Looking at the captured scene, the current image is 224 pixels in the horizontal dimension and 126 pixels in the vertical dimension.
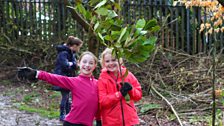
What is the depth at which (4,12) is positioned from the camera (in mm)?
10250

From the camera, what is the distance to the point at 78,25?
9.91 m

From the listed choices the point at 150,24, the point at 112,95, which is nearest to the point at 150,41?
the point at 150,24

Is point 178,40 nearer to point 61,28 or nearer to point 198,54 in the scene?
point 198,54

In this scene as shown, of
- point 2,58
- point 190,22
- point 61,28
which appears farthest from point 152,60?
point 2,58

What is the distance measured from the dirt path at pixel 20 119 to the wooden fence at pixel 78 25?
10.8 feet

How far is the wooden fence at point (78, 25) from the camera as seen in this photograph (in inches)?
390

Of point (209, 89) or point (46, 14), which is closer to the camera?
point (209, 89)

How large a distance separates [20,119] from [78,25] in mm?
3925

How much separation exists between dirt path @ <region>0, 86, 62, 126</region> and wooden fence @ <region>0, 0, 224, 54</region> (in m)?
3.30

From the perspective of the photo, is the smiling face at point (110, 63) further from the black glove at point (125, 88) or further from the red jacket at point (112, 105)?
the black glove at point (125, 88)

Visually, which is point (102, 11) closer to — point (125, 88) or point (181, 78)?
point (125, 88)

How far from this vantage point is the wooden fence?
9.91 m

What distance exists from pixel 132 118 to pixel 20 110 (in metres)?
3.68

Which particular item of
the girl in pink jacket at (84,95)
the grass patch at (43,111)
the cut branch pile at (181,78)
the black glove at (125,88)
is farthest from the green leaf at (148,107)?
the black glove at (125,88)
